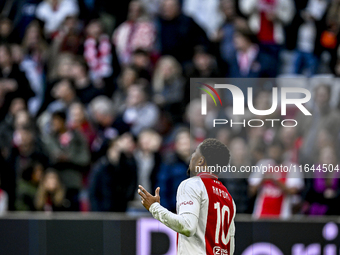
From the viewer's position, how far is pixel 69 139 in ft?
23.9

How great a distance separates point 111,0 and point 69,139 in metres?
3.14

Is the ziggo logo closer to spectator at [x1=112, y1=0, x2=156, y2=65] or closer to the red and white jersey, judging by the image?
spectator at [x1=112, y1=0, x2=156, y2=65]

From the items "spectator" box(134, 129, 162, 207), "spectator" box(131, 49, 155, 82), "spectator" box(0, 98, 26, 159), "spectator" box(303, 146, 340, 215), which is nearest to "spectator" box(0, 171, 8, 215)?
"spectator" box(0, 98, 26, 159)

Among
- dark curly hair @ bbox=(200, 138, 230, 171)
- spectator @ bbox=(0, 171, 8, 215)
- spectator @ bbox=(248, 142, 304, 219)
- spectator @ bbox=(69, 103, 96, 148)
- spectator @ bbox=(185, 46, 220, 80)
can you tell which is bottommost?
spectator @ bbox=(0, 171, 8, 215)

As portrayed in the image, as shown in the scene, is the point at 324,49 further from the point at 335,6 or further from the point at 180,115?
the point at 180,115

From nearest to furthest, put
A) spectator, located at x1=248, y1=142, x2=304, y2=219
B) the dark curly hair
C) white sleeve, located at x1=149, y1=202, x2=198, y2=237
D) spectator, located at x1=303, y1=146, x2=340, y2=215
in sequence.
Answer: white sleeve, located at x1=149, y1=202, x2=198, y2=237 → the dark curly hair → spectator, located at x1=303, y1=146, x2=340, y2=215 → spectator, located at x1=248, y1=142, x2=304, y2=219

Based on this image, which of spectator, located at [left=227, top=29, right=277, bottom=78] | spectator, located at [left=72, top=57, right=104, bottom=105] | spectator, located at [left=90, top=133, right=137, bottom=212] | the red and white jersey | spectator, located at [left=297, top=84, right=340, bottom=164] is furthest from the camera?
spectator, located at [left=72, top=57, right=104, bottom=105]

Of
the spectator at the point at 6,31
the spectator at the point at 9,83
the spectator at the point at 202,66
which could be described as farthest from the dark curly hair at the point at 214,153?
the spectator at the point at 6,31

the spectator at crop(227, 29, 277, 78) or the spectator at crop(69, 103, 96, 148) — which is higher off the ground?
the spectator at crop(227, 29, 277, 78)

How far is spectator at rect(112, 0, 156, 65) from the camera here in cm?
851

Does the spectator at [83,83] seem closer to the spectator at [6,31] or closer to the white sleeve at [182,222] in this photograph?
the spectator at [6,31]

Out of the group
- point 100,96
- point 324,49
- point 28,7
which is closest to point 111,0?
point 28,7

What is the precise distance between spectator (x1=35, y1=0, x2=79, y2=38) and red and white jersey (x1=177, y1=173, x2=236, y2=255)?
6.61 meters

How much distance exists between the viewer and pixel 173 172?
241 inches
